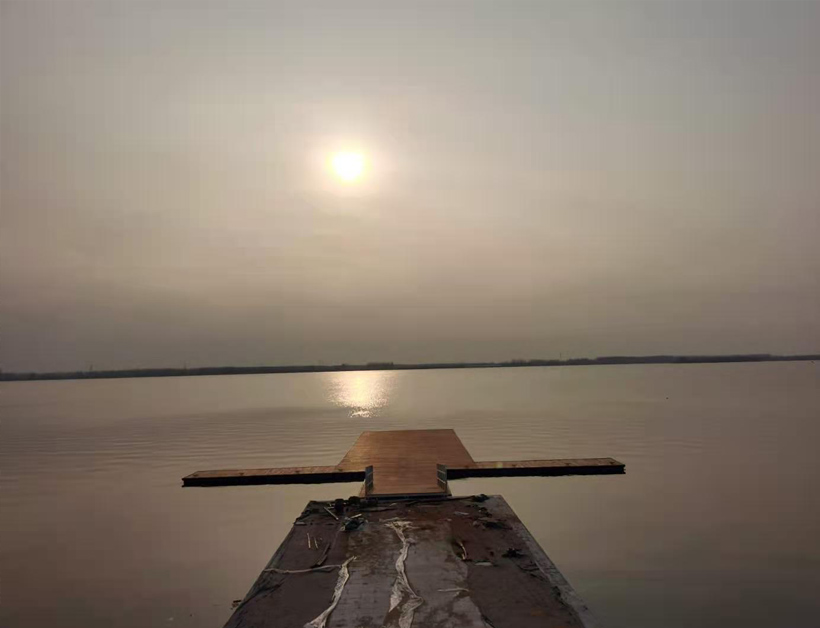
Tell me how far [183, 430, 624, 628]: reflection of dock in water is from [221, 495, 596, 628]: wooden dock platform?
0.02 metres

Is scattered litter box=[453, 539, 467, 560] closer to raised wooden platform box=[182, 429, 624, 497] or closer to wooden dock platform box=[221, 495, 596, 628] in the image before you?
wooden dock platform box=[221, 495, 596, 628]

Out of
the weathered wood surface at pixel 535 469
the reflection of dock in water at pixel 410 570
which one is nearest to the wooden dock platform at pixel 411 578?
the reflection of dock in water at pixel 410 570

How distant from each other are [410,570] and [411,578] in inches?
14.2

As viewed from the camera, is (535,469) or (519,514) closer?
(519,514)

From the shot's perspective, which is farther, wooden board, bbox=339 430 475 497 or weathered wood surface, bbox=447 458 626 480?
weathered wood surface, bbox=447 458 626 480

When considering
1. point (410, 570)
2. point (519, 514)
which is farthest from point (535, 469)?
point (410, 570)

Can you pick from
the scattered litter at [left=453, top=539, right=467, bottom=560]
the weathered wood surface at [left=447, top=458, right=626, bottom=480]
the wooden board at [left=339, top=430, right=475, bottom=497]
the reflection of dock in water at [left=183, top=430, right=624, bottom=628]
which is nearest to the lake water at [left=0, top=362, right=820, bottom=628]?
the weathered wood surface at [left=447, top=458, right=626, bottom=480]

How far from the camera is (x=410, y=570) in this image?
984 cm

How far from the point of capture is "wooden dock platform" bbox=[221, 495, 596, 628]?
8008 millimetres

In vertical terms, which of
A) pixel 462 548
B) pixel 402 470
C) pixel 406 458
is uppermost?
pixel 462 548

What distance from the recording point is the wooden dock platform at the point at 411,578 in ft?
26.3

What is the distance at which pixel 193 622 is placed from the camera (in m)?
10.3

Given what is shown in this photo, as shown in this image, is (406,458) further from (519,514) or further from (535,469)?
(519,514)

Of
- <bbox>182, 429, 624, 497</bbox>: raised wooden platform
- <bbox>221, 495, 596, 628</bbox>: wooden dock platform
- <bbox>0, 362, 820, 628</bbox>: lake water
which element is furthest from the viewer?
<bbox>182, 429, 624, 497</bbox>: raised wooden platform
